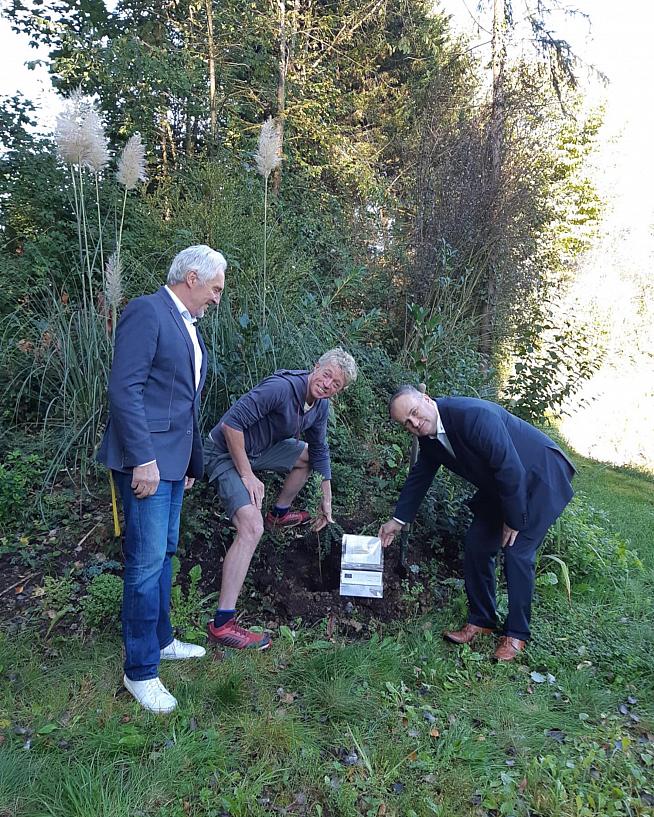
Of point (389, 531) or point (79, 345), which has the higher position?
point (79, 345)

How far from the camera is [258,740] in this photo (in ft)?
8.32

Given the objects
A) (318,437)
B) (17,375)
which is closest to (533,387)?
(318,437)

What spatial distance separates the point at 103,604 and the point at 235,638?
73 centimetres

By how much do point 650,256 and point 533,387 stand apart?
14819 millimetres

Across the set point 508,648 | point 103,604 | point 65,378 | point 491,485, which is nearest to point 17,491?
point 65,378

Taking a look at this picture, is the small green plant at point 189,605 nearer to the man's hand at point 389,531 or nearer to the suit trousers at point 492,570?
the man's hand at point 389,531

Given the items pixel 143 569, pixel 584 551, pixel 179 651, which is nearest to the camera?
pixel 143 569

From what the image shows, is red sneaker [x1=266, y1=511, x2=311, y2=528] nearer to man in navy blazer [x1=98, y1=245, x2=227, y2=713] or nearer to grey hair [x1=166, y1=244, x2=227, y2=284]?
man in navy blazer [x1=98, y1=245, x2=227, y2=713]

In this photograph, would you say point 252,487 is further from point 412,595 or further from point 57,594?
point 412,595

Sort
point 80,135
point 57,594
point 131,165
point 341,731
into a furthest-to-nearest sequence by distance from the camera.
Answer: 1. point 131,165
2. point 80,135
3. point 57,594
4. point 341,731

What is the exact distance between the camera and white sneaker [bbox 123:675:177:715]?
264 cm

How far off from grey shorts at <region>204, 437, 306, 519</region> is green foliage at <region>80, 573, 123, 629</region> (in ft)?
2.38

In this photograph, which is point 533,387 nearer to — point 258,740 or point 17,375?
point 258,740

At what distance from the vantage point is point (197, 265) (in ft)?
8.48
